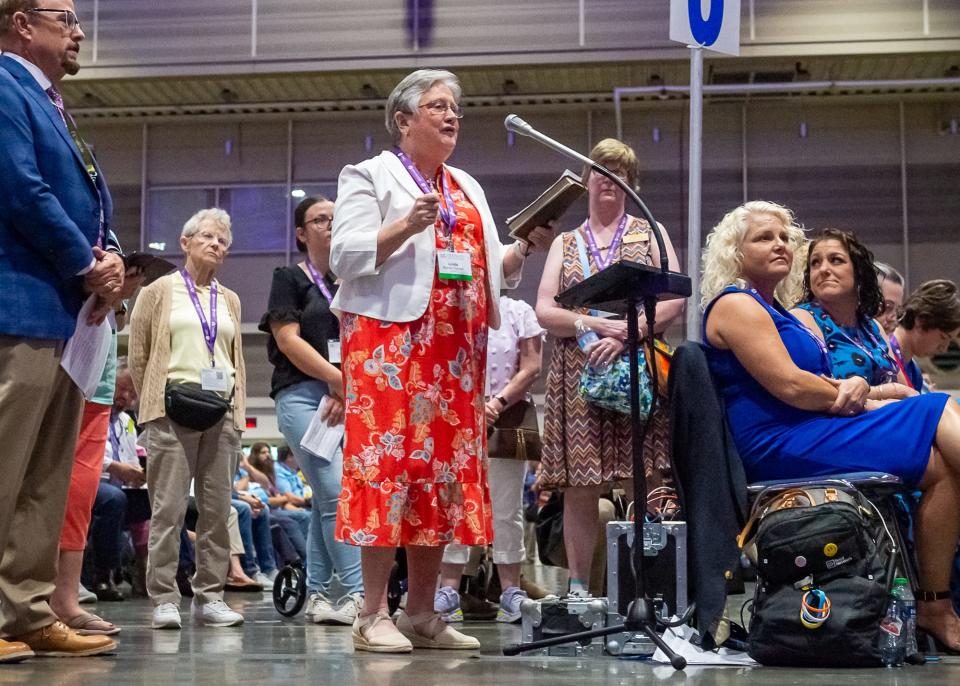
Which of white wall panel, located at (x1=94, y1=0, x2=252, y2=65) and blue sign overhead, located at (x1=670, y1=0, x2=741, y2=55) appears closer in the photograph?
blue sign overhead, located at (x1=670, y1=0, x2=741, y2=55)

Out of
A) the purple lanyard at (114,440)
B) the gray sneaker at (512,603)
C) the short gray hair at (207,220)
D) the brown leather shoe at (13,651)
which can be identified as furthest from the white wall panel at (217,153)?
the brown leather shoe at (13,651)

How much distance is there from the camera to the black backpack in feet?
9.38

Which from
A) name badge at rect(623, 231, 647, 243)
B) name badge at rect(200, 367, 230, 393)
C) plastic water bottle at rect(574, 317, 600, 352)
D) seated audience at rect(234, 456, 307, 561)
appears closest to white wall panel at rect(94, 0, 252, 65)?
seated audience at rect(234, 456, 307, 561)

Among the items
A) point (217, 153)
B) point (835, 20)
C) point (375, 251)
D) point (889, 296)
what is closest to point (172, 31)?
point (217, 153)

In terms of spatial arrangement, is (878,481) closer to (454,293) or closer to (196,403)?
(454,293)

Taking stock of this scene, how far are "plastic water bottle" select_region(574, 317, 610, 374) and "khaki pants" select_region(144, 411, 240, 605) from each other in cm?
148

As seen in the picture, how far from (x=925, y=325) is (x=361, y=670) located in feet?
8.41

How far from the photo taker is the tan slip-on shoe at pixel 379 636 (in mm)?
3178

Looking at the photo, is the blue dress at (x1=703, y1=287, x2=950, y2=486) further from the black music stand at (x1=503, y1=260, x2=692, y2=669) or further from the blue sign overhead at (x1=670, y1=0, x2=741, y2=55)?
the blue sign overhead at (x1=670, y1=0, x2=741, y2=55)

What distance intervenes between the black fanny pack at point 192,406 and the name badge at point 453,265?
1456 mm

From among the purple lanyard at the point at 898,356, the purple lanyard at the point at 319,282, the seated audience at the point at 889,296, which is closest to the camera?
the purple lanyard at the point at 898,356

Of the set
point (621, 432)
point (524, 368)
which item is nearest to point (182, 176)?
point (524, 368)

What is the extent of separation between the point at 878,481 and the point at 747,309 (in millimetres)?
584

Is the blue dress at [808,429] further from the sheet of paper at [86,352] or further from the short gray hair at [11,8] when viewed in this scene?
the short gray hair at [11,8]
